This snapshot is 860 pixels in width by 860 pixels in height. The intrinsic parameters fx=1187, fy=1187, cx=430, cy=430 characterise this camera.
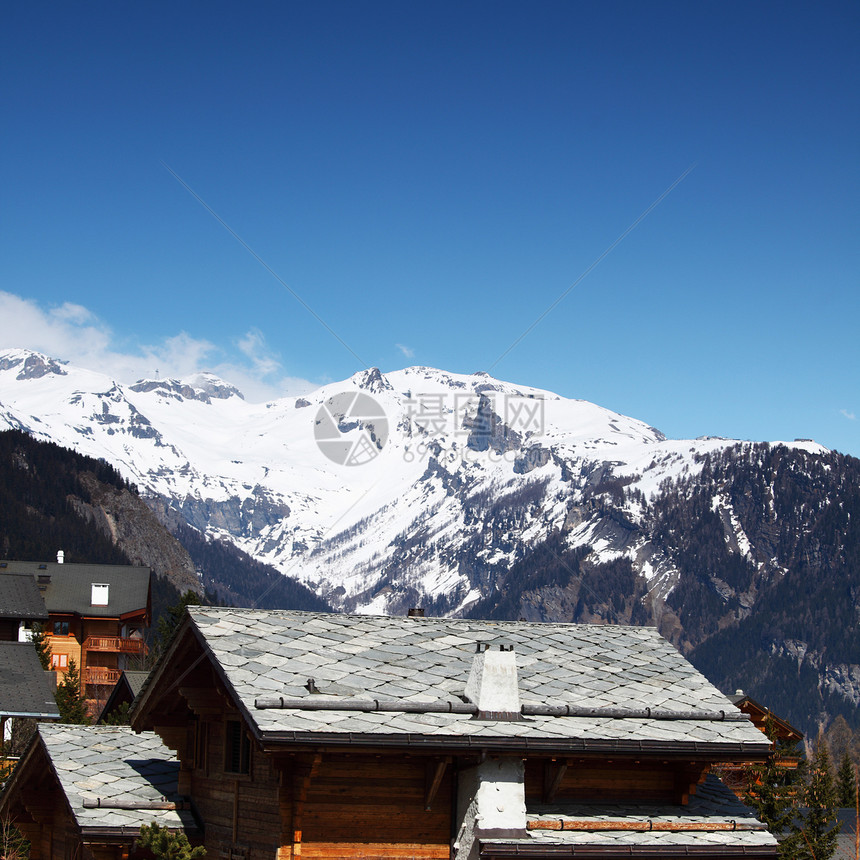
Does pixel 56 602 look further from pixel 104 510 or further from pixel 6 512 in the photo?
pixel 104 510

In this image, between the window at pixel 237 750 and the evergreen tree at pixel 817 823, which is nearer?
the window at pixel 237 750

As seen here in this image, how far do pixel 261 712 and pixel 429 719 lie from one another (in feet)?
6.91

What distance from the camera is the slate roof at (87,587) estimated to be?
89000 mm

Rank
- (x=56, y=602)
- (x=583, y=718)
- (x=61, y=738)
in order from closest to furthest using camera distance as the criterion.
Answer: (x=583, y=718)
(x=61, y=738)
(x=56, y=602)

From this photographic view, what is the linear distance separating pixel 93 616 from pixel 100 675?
15.8 ft

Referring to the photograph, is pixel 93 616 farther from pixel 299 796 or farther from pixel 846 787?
pixel 299 796

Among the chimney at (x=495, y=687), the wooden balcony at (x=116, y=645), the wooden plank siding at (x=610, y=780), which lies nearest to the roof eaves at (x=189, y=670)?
the chimney at (x=495, y=687)

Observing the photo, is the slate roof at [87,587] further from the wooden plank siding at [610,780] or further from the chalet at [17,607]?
the wooden plank siding at [610,780]

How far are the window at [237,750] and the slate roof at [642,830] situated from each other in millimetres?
3584

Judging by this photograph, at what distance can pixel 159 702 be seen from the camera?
59.7ft

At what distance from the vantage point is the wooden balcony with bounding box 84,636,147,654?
284ft

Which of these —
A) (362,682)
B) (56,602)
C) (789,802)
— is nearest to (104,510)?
(56,602)

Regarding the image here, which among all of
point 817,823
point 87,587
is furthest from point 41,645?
point 817,823

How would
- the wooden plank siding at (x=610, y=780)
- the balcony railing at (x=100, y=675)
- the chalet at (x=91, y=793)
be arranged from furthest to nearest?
1. the balcony railing at (x=100, y=675)
2. the chalet at (x=91, y=793)
3. the wooden plank siding at (x=610, y=780)
